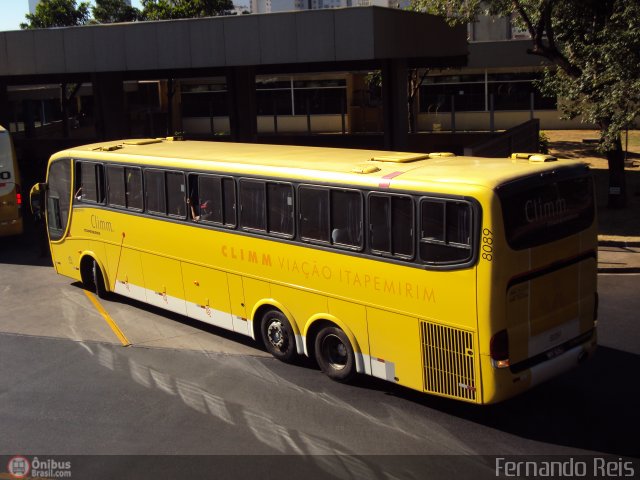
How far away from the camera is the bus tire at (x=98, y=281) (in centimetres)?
1486

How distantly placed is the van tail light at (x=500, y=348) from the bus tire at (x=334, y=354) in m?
2.36

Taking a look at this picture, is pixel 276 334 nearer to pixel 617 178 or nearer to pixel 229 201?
pixel 229 201

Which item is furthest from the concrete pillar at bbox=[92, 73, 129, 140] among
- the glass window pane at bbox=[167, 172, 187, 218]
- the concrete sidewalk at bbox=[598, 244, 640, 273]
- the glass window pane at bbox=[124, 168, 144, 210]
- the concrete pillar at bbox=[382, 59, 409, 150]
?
the concrete sidewalk at bbox=[598, 244, 640, 273]

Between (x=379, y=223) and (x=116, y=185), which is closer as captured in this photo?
(x=379, y=223)

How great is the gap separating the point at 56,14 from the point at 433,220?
220ft

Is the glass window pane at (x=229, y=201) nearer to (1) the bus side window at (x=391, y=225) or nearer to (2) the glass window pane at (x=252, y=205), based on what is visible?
(2) the glass window pane at (x=252, y=205)

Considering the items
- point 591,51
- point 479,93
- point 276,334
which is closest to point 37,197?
point 276,334

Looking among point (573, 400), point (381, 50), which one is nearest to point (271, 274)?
point (573, 400)

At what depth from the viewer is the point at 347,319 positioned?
9.85 m

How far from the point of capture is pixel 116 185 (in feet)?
45.6

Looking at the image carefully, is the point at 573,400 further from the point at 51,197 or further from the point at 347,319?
the point at 51,197

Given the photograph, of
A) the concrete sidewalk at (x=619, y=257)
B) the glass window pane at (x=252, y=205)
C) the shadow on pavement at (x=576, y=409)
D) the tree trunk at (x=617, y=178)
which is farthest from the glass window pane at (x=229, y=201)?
the tree trunk at (x=617, y=178)

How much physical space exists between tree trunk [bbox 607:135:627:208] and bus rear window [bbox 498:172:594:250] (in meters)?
12.5

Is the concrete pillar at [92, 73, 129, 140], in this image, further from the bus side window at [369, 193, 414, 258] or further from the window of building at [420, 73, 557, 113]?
the window of building at [420, 73, 557, 113]
